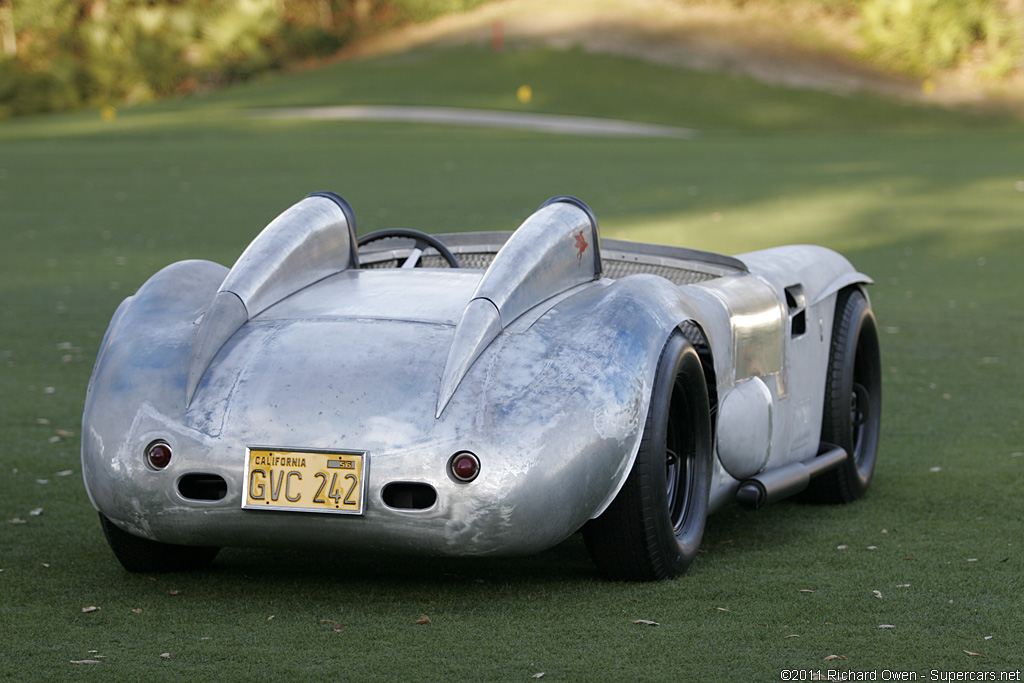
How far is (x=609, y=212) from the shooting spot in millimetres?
15727

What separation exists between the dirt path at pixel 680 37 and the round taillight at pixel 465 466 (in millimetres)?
41228

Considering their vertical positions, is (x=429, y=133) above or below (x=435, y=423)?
below

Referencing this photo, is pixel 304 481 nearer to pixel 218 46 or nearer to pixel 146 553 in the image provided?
pixel 146 553

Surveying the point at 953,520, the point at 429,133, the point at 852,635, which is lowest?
the point at 429,133

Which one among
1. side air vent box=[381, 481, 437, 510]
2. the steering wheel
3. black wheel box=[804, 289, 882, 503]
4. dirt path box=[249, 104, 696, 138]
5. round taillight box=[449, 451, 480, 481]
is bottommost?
dirt path box=[249, 104, 696, 138]

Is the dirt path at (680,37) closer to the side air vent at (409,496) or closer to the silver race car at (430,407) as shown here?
the silver race car at (430,407)

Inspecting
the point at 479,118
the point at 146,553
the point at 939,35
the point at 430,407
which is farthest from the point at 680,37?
the point at 430,407

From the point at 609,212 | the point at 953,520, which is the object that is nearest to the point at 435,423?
the point at 953,520

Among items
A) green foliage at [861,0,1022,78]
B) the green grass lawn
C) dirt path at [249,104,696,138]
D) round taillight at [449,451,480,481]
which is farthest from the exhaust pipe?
green foliage at [861,0,1022,78]

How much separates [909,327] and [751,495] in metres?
4.95

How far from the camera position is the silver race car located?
3.44 m

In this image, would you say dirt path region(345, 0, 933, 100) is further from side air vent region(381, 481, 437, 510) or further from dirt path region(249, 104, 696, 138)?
side air vent region(381, 481, 437, 510)

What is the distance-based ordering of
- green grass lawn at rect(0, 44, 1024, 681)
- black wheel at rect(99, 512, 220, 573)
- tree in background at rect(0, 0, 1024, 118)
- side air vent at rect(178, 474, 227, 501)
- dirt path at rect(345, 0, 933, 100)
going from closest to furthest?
green grass lawn at rect(0, 44, 1024, 681)
side air vent at rect(178, 474, 227, 501)
black wheel at rect(99, 512, 220, 573)
tree in background at rect(0, 0, 1024, 118)
dirt path at rect(345, 0, 933, 100)

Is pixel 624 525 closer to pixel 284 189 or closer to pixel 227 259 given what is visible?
pixel 227 259
